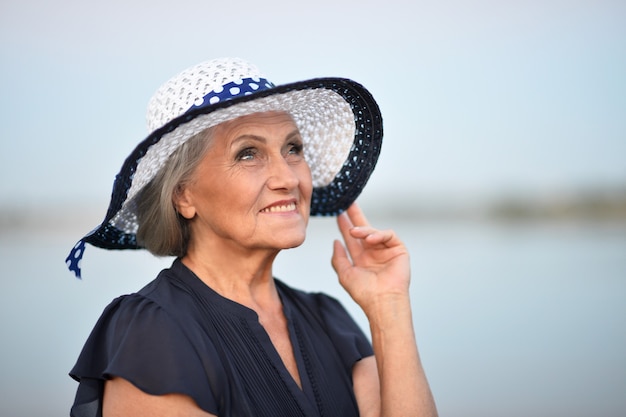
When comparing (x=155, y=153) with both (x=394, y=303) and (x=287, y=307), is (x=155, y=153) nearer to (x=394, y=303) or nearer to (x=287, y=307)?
(x=287, y=307)

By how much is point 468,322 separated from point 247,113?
4.27 metres

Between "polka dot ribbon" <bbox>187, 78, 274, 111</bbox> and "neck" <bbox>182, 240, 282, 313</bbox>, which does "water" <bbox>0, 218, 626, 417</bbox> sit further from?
"polka dot ribbon" <bbox>187, 78, 274, 111</bbox>

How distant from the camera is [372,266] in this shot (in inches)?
105

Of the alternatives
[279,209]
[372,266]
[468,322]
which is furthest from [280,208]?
[468,322]

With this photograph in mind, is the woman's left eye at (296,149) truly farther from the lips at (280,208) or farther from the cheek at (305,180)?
the lips at (280,208)

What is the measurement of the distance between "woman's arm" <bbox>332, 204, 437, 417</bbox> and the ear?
0.62 m

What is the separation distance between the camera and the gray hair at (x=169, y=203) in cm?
229

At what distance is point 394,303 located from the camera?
8.07ft

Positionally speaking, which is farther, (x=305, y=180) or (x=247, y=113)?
(x=305, y=180)

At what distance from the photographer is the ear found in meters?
2.38

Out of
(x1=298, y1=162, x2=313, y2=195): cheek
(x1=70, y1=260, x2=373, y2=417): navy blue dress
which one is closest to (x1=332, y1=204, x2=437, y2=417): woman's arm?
(x1=70, y1=260, x2=373, y2=417): navy blue dress

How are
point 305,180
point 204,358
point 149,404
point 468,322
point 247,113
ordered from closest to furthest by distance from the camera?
point 149,404
point 204,358
point 247,113
point 305,180
point 468,322

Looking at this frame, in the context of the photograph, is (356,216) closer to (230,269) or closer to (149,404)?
(230,269)

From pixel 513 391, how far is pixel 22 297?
15.0 ft
